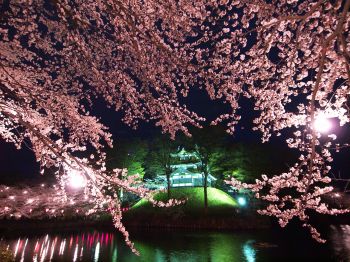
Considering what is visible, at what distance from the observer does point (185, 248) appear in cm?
1706

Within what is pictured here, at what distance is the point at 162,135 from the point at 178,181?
10.0m

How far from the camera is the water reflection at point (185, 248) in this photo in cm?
1500

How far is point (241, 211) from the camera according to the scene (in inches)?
1044

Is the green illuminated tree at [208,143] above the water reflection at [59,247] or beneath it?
above

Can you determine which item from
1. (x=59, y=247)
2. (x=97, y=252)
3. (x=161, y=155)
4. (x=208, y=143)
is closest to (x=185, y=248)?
(x=97, y=252)

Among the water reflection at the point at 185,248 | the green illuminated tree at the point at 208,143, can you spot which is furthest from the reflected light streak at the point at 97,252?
the green illuminated tree at the point at 208,143

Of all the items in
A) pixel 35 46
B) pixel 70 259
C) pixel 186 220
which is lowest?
pixel 70 259

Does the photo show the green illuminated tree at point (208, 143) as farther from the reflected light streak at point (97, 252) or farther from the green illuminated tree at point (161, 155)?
the reflected light streak at point (97, 252)

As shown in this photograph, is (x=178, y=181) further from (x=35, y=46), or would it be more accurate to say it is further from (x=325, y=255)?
(x=35, y=46)

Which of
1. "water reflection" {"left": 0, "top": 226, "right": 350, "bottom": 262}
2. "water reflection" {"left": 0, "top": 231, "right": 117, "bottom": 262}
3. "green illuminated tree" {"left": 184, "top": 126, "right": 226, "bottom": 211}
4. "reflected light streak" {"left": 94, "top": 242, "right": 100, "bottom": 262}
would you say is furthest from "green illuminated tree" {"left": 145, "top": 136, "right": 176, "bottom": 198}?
"reflected light streak" {"left": 94, "top": 242, "right": 100, "bottom": 262}

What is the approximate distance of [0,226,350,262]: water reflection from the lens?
15.0 meters

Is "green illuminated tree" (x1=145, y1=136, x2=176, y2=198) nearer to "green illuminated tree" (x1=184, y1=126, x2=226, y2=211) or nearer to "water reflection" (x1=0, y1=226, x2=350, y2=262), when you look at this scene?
"green illuminated tree" (x1=184, y1=126, x2=226, y2=211)

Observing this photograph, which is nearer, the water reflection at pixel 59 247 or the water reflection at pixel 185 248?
the water reflection at pixel 185 248

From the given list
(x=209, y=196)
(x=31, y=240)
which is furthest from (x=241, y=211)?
(x=31, y=240)
